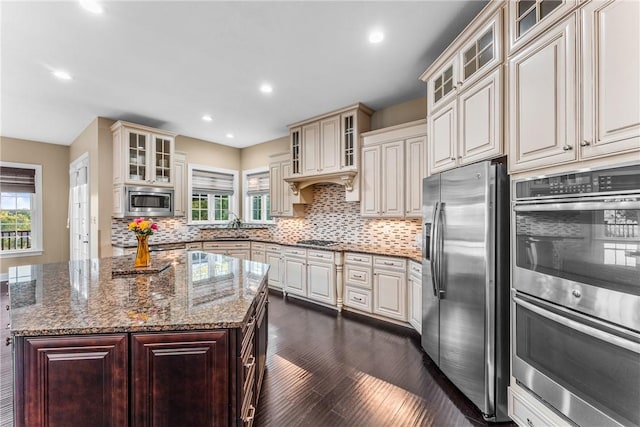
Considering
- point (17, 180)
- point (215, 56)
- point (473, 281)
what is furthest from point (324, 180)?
point (17, 180)

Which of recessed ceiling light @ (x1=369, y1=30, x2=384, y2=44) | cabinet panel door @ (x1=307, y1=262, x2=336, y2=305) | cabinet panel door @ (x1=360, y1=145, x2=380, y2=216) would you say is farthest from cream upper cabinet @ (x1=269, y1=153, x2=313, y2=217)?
recessed ceiling light @ (x1=369, y1=30, x2=384, y2=44)

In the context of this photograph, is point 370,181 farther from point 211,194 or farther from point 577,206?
point 211,194

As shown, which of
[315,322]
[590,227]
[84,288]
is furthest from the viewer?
[315,322]

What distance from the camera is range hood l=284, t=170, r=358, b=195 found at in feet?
13.0

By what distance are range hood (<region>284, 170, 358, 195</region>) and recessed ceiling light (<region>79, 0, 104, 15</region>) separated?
2920 millimetres

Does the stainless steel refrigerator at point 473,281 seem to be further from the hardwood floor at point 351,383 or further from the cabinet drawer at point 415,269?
the cabinet drawer at point 415,269

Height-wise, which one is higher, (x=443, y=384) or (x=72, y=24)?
(x=72, y=24)

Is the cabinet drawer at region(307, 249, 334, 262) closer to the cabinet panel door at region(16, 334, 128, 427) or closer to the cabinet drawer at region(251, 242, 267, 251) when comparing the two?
the cabinet drawer at region(251, 242, 267, 251)

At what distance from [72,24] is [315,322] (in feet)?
12.4

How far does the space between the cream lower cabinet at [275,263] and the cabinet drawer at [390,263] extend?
1856 millimetres

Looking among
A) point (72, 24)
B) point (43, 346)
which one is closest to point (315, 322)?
point (43, 346)

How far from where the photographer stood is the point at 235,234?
19.3 feet

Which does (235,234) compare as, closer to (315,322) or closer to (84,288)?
(315,322)

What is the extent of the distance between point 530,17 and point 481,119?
2.03ft
